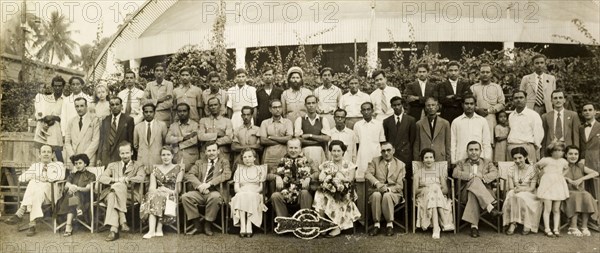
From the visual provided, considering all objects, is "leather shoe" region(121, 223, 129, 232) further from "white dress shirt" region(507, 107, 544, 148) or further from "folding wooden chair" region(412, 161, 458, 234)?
"white dress shirt" region(507, 107, 544, 148)

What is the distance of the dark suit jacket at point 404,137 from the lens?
20.1ft

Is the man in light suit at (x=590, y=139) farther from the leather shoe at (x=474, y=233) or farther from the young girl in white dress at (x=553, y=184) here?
the leather shoe at (x=474, y=233)

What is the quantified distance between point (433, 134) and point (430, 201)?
678 millimetres

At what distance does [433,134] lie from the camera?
6.10m

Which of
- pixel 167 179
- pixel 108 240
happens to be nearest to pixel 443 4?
pixel 167 179

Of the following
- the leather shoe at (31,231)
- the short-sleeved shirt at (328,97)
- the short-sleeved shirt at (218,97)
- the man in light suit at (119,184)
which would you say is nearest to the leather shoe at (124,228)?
the man in light suit at (119,184)

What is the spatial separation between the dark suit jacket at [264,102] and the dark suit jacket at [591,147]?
287 centimetres

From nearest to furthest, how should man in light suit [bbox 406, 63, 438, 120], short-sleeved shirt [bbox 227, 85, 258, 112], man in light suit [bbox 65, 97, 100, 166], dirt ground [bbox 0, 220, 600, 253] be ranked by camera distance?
1. dirt ground [bbox 0, 220, 600, 253]
2. man in light suit [bbox 65, 97, 100, 166]
3. man in light suit [bbox 406, 63, 438, 120]
4. short-sleeved shirt [bbox 227, 85, 258, 112]

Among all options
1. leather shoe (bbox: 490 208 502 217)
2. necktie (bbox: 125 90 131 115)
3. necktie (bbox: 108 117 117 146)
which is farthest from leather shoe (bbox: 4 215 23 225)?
leather shoe (bbox: 490 208 502 217)

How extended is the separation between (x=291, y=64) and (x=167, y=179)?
1683 millimetres

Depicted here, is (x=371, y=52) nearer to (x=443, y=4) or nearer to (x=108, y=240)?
(x=443, y=4)

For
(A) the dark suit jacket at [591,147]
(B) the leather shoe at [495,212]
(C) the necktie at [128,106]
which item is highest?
(C) the necktie at [128,106]

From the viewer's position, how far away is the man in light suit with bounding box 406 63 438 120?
630 cm

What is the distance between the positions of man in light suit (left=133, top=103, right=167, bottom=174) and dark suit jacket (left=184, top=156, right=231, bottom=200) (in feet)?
1.14
